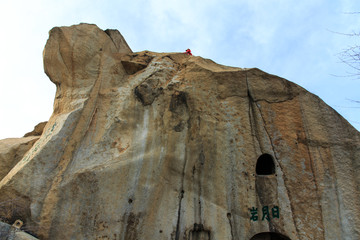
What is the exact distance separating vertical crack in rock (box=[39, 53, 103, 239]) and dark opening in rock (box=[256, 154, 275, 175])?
387cm

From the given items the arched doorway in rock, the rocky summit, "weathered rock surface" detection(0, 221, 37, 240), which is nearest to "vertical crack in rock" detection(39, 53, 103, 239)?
the rocky summit

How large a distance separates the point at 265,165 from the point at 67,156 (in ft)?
13.8

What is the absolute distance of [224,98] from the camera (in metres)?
6.89

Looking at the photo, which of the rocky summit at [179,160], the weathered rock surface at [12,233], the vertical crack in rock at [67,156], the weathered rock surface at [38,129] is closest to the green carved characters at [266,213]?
the rocky summit at [179,160]

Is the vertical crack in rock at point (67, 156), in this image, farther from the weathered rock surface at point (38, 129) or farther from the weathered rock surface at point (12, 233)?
the weathered rock surface at point (38, 129)

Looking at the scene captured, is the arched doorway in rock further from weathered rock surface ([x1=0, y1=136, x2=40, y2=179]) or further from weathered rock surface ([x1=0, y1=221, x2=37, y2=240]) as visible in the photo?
weathered rock surface ([x1=0, y1=136, x2=40, y2=179])

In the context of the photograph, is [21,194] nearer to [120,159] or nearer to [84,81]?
[120,159]

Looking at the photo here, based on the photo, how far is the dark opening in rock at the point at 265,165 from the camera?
647cm

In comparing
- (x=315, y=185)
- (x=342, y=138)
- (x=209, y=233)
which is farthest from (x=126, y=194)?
(x=342, y=138)

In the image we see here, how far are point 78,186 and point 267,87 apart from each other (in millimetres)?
4629

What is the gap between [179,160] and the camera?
6.15 m

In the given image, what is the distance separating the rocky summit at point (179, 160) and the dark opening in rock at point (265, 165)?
3 centimetres

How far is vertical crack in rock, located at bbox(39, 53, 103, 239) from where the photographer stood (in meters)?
5.11

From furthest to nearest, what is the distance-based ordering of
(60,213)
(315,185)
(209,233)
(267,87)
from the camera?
A: (267,87), (315,185), (209,233), (60,213)
